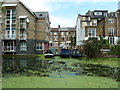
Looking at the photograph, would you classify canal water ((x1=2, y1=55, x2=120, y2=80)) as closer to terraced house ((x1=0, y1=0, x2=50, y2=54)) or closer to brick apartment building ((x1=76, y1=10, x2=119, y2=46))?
terraced house ((x1=0, y1=0, x2=50, y2=54))

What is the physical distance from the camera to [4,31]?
28531 mm

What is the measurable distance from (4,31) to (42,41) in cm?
893

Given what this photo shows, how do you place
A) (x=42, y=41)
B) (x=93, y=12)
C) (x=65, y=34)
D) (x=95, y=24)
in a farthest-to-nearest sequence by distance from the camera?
(x=65, y=34), (x=93, y=12), (x=95, y=24), (x=42, y=41)

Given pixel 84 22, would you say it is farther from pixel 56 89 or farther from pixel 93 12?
pixel 56 89

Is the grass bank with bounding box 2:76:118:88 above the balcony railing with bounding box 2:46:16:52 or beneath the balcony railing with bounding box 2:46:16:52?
beneath

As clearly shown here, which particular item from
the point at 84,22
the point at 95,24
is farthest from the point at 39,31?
the point at 95,24

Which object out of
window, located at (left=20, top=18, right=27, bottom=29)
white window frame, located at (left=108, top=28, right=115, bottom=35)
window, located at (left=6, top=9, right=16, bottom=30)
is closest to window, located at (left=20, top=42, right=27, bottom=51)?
window, located at (left=20, top=18, right=27, bottom=29)

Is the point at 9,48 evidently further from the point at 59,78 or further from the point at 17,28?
the point at 59,78

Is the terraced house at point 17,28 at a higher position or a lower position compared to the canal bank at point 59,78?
higher

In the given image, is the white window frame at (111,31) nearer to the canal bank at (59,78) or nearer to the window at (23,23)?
the window at (23,23)

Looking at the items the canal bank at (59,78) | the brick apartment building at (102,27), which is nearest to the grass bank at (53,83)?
the canal bank at (59,78)

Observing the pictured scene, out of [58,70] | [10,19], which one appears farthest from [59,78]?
[10,19]

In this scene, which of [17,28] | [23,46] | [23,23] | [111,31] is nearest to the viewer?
[23,23]

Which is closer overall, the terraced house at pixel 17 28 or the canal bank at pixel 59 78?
the canal bank at pixel 59 78
